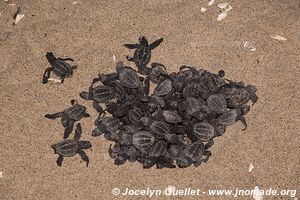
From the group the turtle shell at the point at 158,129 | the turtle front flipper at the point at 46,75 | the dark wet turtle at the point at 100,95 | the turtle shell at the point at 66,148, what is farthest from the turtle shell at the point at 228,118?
the turtle front flipper at the point at 46,75

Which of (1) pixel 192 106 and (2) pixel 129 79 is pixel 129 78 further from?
(1) pixel 192 106

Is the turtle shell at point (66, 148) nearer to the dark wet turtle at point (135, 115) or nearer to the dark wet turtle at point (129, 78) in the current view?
the dark wet turtle at point (135, 115)

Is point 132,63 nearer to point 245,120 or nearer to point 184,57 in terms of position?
point 184,57

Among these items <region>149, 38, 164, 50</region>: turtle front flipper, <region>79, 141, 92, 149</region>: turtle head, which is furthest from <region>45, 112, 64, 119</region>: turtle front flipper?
<region>149, 38, 164, 50</region>: turtle front flipper

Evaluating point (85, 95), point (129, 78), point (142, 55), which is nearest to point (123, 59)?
point (142, 55)

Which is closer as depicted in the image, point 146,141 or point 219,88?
point 146,141

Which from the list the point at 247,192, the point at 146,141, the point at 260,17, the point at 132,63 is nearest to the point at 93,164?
the point at 146,141

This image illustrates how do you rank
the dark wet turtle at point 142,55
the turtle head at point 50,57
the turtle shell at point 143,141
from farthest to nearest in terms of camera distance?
1. the turtle head at point 50,57
2. the dark wet turtle at point 142,55
3. the turtle shell at point 143,141
